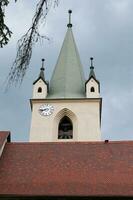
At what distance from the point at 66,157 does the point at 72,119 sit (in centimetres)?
1052

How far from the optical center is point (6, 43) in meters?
6.09

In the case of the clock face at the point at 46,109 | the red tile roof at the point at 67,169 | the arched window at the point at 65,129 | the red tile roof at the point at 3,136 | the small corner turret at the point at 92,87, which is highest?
the small corner turret at the point at 92,87

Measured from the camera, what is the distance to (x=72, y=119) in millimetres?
28094

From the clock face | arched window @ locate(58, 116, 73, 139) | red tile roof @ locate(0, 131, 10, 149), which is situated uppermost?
the clock face

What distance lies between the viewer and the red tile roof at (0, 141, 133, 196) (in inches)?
568

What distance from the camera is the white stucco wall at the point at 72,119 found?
2692cm

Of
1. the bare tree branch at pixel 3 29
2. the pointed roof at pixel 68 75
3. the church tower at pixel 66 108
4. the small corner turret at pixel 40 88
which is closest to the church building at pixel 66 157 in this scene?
the church tower at pixel 66 108

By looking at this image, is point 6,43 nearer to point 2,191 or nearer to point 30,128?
point 2,191

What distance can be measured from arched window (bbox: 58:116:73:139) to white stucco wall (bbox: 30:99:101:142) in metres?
0.27

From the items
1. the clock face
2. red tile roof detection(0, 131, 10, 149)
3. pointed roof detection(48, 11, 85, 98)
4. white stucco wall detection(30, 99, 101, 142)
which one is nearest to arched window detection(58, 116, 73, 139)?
white stucco wall detection(30, 99, 101, 142)

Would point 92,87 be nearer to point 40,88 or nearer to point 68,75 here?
point 68,75

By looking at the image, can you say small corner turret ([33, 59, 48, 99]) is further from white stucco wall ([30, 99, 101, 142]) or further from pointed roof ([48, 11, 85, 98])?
white stucco wall ([30, 99, 101, 142])

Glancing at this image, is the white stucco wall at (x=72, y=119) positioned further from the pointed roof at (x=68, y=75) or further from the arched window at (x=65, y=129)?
the pointed roof at (x=68, y=75)

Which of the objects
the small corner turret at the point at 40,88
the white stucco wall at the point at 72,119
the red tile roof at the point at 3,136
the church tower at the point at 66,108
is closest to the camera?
the red tile roof at the point at 3,136
